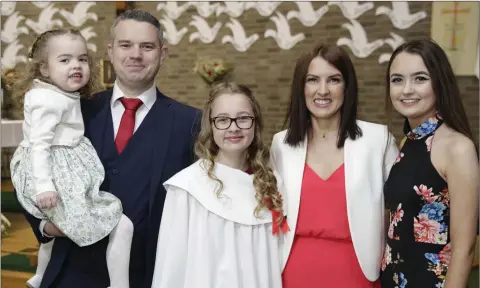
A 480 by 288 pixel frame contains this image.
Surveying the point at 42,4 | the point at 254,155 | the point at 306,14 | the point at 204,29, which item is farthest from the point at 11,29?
the point at 254,155

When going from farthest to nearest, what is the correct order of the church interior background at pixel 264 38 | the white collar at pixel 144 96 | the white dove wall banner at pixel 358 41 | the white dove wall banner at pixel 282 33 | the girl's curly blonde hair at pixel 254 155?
1. the white dove wall banner at pixel 282 33
2. the white dove wall banner at pixel 358 41
3. the church interior background at pixel 264 38
4. the white collar at pixel 144 96
5. the girl's curly blonde hair at pixel 254 155

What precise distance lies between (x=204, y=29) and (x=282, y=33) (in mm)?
1320

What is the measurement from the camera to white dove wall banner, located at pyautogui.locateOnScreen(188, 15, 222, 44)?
7.34 metres

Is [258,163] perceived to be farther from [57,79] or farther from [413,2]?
[413,2]

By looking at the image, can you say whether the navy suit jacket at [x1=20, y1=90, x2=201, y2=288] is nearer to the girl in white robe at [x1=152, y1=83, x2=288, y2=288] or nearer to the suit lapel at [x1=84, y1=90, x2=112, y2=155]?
the suit lapel at [x1=84, y1=90, x2=112, y2=155]

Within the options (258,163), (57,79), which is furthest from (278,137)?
(57,79)

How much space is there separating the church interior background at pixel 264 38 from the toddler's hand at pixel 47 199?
12.7ft

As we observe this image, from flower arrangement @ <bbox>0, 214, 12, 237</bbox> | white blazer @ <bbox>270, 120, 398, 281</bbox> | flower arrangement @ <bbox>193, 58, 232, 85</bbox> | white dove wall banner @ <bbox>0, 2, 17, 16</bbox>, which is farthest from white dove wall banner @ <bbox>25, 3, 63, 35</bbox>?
white blazer @ <bbox>270, 120, 398, 281</bbox>

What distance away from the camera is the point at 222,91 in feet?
6.41

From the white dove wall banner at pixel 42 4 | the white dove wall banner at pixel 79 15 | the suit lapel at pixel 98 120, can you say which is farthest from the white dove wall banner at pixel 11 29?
the suit lapel at pixel 98 120

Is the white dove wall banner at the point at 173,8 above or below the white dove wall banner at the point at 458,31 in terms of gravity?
above

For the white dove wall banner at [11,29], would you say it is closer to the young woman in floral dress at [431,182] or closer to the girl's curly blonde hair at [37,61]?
the girl's curly blonde hair at [37,61]

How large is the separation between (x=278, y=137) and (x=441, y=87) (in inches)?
28.0

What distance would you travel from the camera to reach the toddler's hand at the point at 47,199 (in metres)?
1.80
